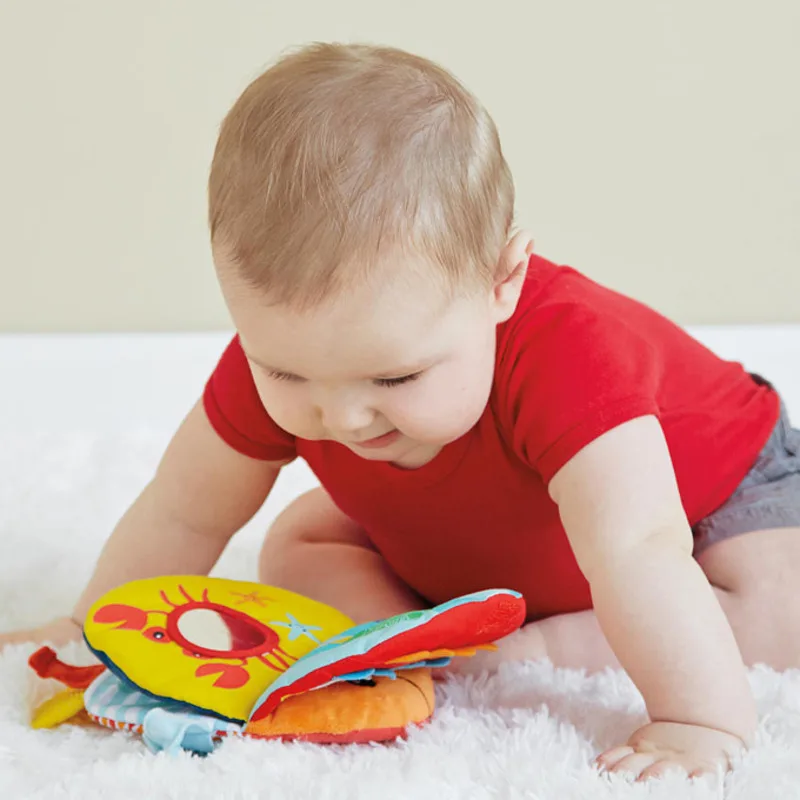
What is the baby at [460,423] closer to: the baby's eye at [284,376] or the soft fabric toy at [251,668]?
the baby's eye at [284,376]

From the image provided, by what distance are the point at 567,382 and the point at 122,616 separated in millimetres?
323

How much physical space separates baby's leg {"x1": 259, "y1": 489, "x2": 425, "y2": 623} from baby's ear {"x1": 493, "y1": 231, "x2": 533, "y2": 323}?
0.93 feet

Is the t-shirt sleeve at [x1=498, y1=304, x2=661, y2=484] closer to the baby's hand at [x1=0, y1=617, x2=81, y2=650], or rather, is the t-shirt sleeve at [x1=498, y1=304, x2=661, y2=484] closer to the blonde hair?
the blonde hair

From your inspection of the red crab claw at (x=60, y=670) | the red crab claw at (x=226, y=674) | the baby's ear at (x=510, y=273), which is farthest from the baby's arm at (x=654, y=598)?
the red crab claw at (x=60, y=670)

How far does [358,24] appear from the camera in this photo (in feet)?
5.66

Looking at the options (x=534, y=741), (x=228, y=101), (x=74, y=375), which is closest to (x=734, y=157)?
(x=228, y=101)

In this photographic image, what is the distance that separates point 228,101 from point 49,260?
14.2 inches

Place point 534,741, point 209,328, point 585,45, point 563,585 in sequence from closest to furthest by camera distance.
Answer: point 534,741 < point 563,585 < point 585,45 < point 209,328

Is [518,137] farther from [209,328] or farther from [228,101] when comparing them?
[209,328]

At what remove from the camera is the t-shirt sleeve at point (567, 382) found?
2.50ft

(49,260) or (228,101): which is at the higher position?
(228,101)

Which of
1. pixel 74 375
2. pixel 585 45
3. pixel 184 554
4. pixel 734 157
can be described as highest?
pixel 585 45

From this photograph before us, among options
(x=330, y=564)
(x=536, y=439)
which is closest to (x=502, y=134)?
(x=330, y=564)

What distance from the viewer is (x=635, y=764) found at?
655 mm
